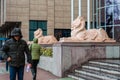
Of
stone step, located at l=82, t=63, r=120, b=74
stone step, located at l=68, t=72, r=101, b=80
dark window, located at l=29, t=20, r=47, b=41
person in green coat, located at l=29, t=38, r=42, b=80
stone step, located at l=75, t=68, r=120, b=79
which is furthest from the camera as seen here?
dark window, located at l=29, t=20, r=47, b=41

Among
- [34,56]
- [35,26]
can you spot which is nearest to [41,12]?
[35,26]

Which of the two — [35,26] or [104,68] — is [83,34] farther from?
[35,26]

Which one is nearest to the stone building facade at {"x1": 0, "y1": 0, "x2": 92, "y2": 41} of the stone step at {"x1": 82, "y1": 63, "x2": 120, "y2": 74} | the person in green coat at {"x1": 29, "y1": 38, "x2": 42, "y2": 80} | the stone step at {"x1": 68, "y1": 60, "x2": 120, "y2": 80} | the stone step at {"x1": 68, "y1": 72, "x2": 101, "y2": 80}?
the stone step at {"x1": 68, "y1": 60, "x2": 120, "y2": 80}

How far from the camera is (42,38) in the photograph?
95.3 ft

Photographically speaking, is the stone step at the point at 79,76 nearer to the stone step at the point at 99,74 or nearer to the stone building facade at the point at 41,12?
the stone step at the point at 99,74

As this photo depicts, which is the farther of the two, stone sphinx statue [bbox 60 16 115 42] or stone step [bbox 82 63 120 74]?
stone sphinx statue [bbox 60 16 115 42]

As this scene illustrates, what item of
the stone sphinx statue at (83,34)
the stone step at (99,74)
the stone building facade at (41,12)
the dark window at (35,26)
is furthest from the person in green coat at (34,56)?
the dark window at (35,26)

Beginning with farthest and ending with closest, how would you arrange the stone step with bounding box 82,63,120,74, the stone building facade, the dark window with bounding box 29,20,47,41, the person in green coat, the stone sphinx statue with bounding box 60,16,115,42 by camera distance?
the dark window with bounding box 29,20,47,41, the stone building facade, the stone sphinx statue with bounding box 60,16,115,42, the person in green coat, the stone step with bounding box 82,63,120,74

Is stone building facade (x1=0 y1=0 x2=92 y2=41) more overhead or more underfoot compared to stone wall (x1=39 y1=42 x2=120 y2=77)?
more overhead

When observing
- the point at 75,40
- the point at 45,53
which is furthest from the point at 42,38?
the point at 75,40


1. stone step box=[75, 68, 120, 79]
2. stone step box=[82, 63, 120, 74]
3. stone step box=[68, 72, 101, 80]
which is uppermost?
stone step box=[82, 63, 120, 74]

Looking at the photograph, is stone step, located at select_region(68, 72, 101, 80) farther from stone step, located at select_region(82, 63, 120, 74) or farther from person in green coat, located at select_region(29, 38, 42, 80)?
person in green coat, located at select_region(29, 38, 42, 80)

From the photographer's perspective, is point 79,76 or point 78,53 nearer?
point 79,76

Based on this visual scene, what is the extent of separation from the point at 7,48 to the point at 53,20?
41006 mm
